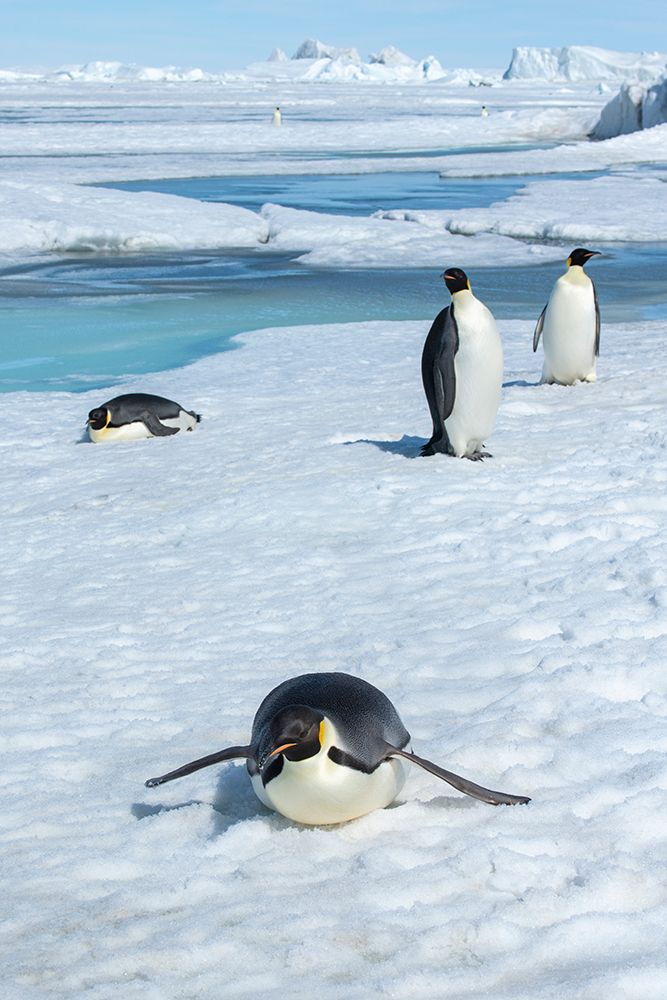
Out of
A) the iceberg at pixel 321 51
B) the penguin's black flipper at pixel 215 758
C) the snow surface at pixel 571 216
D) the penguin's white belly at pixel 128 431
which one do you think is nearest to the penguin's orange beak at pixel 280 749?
the penguin's black flipper at pixel 215 758

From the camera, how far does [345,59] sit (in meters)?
139

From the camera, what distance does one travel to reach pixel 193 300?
12.1 meters

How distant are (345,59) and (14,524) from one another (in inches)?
5634

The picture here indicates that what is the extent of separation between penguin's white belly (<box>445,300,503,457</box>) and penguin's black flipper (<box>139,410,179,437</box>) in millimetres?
1985

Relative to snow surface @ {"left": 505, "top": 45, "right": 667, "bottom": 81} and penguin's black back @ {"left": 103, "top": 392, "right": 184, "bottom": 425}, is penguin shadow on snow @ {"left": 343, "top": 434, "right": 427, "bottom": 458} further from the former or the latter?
snow surface @ {"left": 505, "top": 45, "right": 667, "bottom": 81}

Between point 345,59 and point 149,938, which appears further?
point 345,59

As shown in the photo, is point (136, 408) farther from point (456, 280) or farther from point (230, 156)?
point (230, 156)

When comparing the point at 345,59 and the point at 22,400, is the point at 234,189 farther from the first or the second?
the point at 345,59

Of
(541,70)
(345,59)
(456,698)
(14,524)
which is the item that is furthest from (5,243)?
(345,59)

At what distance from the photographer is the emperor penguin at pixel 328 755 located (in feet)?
7.61

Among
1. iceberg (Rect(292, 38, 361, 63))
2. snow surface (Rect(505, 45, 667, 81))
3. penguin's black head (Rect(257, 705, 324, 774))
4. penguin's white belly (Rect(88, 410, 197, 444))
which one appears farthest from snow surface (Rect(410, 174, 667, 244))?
iceberg (Rect(292, 38, 361, 63))

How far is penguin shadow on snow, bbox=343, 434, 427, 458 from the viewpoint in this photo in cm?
600

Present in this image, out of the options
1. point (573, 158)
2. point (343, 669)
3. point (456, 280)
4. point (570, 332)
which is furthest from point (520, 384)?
point (573, 158)

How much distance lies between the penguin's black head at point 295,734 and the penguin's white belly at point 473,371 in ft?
11.5
